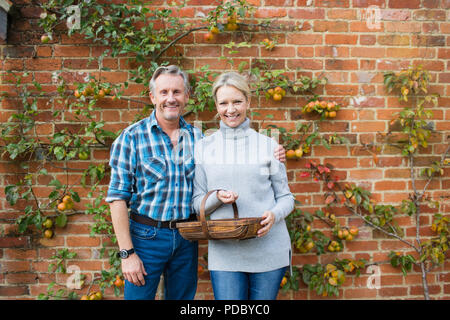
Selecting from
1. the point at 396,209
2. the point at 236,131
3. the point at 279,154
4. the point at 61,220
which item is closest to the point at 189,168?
the point at 236,131

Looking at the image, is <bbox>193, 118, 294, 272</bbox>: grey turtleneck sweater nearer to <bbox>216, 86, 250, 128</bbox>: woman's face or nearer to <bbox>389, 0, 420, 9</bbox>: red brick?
<bbox>216, 86, 250, 128</bbox>: woman's face

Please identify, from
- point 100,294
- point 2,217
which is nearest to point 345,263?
→ point 100,294

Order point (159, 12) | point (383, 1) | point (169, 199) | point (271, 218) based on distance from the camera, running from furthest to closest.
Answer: point (383, 1), point (159, 12), point (169, 199), point (271, 218)

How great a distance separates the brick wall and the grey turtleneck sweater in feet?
2.43

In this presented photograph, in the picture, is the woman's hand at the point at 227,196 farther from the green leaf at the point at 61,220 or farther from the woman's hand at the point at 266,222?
the green leaf at the point at 61,220

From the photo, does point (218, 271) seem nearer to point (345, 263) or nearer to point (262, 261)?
point (262, 261)

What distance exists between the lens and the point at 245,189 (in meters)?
1.65

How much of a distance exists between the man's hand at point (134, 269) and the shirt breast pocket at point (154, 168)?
41cm

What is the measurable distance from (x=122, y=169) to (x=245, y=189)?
63 cm

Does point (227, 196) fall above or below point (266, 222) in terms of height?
above

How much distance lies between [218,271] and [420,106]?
1932 millimetres

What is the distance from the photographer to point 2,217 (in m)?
2.38

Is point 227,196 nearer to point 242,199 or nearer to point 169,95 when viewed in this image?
point 242,199

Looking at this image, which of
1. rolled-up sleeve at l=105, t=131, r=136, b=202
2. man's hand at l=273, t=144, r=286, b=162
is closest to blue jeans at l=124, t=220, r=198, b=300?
rolled-up sleeve at l=105, t=131, r=136, b=202
